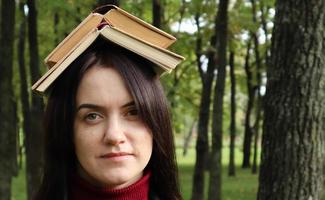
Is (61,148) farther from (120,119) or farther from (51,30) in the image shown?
(51,30)

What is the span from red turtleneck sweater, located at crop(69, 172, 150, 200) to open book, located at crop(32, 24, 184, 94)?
302mm

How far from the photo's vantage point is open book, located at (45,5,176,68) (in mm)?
1940

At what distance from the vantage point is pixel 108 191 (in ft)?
6.21

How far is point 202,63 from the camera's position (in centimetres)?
2509

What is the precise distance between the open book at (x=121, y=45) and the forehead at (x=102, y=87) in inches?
2.7

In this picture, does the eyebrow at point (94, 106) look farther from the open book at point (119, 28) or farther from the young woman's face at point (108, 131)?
the open book at point (119, 28)

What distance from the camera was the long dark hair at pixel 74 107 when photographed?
1.92 metres

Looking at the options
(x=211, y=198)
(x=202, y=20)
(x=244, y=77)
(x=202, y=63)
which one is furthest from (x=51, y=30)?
(x=244, y=77)

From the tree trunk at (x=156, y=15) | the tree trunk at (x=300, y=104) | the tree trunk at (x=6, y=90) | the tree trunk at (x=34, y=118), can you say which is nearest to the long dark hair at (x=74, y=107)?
the tree trunk at (x=300, y=104)

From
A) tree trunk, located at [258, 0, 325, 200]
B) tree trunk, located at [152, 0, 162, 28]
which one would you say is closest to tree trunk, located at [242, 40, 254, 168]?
tree trunk, located at [152, 0, 162, 28]

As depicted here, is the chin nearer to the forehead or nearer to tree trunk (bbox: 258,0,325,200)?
the forehead

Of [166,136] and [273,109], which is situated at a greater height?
[273,109]

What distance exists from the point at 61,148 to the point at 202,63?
23210mm

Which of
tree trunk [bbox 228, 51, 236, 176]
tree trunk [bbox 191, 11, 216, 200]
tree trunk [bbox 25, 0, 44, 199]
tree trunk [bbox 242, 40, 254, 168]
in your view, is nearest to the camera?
tree trunk [bbox 25, 0, 44, 199]
